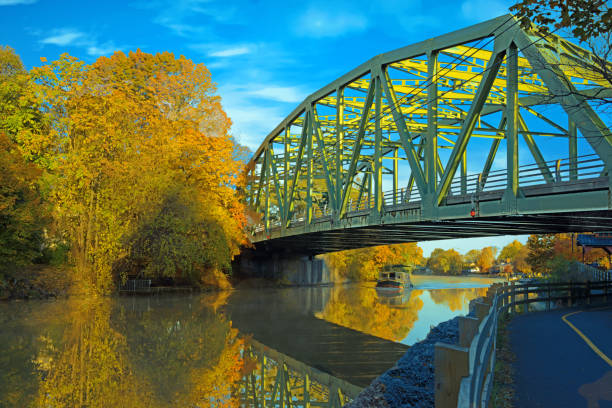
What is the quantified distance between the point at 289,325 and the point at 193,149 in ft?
66.3

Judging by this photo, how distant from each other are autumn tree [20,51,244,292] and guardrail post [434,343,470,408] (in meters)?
33.7

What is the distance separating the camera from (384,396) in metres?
10.2

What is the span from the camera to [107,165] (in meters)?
36.9

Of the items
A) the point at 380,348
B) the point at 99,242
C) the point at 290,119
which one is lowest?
the point at 380,348

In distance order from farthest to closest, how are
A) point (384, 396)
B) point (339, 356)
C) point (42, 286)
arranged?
1. point (42, 286)
2. point (339, 356)
3. point (384, 396)

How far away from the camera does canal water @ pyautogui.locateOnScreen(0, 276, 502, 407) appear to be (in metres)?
13.2

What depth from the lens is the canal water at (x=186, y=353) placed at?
13.2 meters

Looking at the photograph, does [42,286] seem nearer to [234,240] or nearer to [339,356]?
[234,240]

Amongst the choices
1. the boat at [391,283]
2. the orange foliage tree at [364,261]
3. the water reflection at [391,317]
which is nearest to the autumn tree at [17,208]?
the water reflection at [391,317]

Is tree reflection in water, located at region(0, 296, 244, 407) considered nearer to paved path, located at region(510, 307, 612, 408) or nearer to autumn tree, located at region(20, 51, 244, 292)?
paved path, located at region(510, 307, 612, 408)

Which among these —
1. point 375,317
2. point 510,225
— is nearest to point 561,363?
point 510,225

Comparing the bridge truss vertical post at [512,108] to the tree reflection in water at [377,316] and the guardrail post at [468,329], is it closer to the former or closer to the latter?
the tree reflection in water at [377,316]

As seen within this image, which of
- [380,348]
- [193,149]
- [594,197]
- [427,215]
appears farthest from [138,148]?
[594,197]

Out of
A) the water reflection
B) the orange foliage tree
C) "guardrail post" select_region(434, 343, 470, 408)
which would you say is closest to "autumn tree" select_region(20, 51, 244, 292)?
the water reflection
